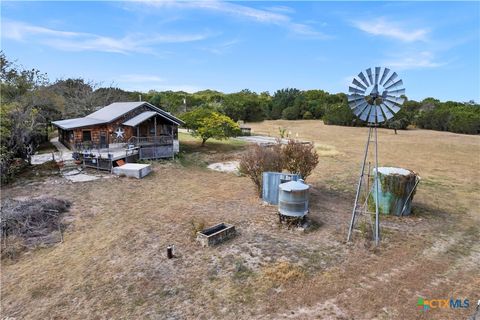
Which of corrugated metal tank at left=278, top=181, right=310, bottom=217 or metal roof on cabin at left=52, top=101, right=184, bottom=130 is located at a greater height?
metal roof on cabin at left=52, top=101, right=184, bottom=130

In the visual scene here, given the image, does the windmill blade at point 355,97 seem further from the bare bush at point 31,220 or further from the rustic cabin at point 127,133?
the rustic cabin at point 127,133

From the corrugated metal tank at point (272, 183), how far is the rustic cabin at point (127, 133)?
38.1 ft

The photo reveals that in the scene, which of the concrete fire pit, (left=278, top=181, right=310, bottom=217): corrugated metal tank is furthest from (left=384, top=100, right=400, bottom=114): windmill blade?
the concrete fire pit

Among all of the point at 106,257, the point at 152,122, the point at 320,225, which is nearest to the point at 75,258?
the point at 106,257

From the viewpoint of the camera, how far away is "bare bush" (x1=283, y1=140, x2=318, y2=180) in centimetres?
1461

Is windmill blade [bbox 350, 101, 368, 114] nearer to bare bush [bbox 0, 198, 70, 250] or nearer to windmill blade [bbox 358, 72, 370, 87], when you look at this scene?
windmill blade [bbox 358, 72, 370, 87]

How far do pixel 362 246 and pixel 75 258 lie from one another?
8614 mm

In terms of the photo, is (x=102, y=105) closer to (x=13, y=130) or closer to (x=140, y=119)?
(x=140, y=119)

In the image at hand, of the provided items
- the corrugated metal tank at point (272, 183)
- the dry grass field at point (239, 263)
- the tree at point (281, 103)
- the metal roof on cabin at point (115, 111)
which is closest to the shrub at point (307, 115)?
the tree at point (281, 103)

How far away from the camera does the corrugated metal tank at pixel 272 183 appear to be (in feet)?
42.0

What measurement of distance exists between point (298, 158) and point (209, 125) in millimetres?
14264

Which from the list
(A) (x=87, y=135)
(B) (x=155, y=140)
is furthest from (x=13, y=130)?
(B) (x=155, y=140)

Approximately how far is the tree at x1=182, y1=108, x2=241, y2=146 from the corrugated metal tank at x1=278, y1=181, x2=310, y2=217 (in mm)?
17772

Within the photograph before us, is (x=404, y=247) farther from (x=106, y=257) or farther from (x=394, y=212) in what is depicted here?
(x=106, y=257)
